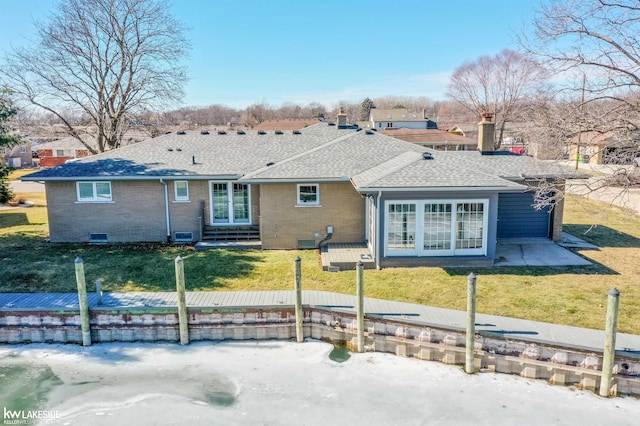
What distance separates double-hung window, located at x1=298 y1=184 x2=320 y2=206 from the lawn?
1.87 m

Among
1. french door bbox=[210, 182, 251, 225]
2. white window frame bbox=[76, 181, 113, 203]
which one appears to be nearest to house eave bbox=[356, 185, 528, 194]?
french door bbox=[210, 182, 251, 225]

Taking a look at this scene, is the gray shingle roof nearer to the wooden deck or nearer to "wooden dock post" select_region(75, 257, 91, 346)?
the wooden deck

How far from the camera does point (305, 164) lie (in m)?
17.8

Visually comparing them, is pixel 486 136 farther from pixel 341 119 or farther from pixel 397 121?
pixel 397 121

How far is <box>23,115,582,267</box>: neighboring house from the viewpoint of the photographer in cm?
1511

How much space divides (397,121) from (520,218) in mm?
60872

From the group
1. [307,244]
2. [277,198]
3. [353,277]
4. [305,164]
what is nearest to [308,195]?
[277,198]

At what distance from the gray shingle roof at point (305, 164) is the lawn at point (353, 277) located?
2.71 metres

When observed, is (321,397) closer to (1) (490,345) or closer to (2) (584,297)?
(1) (490,345)

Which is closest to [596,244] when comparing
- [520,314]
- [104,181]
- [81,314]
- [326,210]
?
[520,314]

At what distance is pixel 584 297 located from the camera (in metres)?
11.8

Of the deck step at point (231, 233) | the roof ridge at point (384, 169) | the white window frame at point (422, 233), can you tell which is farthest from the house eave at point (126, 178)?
the white window frame at point (422, 233)

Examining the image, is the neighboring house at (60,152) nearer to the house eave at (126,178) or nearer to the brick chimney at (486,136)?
the house eave at (126,178)

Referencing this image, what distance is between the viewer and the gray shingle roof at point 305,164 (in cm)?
1496
